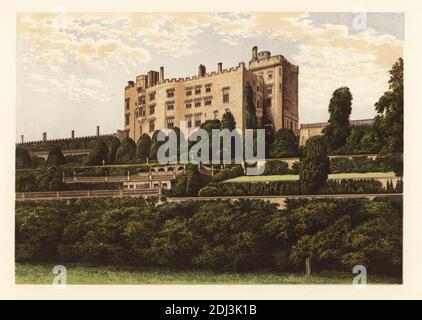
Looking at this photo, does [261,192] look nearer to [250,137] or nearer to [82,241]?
[250,137]

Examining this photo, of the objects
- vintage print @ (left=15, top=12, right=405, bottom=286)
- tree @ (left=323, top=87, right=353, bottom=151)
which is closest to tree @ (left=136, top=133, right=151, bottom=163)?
vintage print @ (left=15, top=12, right=405, bottom=286)

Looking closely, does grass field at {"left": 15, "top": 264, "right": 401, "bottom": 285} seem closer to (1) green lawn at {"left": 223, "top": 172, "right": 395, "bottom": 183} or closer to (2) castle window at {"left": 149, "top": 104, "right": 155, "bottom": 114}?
(1) green lawn at {"left": 223, "top": 172, "right": 395, "bottom": 183}

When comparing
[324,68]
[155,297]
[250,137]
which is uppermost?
[324,68]

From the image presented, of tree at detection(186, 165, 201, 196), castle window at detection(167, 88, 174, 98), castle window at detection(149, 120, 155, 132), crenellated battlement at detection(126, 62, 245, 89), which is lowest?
tree at detection(186, 165, 201, 196)

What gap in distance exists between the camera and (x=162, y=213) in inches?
448

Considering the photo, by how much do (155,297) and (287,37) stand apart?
506cm

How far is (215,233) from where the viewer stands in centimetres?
1124

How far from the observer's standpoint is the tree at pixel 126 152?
11625 mm

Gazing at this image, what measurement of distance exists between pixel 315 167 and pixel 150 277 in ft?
11.5

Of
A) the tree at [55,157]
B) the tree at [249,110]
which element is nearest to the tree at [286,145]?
the tree at [249,110]

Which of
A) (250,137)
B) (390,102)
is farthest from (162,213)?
(390,102)

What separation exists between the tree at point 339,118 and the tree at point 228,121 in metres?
1.65

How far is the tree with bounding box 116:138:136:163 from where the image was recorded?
11.6 m

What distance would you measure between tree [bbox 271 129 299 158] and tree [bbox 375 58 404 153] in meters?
1.47
